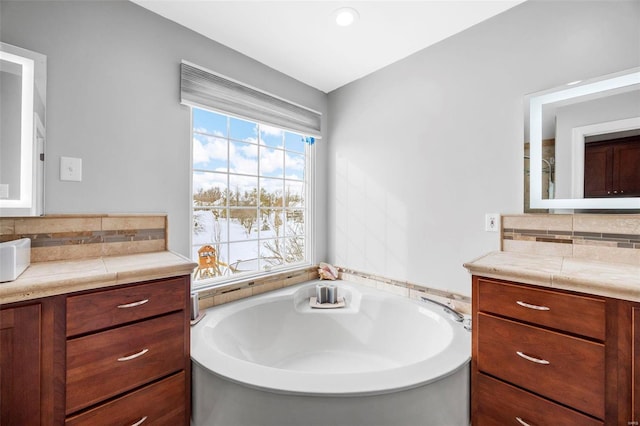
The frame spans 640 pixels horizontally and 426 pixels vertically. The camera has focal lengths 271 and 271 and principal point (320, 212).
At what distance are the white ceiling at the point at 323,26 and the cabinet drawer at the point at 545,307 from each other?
5.22ft

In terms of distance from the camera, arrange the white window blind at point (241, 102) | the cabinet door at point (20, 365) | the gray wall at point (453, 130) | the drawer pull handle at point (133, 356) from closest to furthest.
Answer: the cabinet door at point (20, 365) < the drawer pull handle at point (133, 356) < the gray wall at point (453, 130) < the white window blind at point (241, 102)

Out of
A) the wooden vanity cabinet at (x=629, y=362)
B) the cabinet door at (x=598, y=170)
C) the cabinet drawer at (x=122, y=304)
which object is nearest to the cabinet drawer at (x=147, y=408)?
the cabinet drawer at (x=122, y=304)

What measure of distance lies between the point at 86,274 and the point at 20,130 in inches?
31.0

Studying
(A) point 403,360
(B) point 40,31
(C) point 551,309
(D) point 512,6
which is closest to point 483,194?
(C) point 551,309

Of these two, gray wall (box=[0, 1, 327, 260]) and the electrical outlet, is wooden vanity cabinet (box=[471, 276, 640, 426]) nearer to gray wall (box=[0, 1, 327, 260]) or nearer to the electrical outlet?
the electrical outlet

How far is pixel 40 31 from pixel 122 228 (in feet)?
3.36

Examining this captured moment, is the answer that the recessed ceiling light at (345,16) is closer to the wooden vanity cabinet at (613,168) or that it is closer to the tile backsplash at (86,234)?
the wooden vanity cabinet at (613,168)

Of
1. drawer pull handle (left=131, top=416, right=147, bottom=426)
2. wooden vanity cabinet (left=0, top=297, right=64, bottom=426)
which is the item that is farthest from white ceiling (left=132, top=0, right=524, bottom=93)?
drawer pull handle (left=131, top=416, right=147, bottom=426)

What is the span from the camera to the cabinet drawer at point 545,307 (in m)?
1.00

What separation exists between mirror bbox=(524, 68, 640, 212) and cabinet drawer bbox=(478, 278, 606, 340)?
0.64 m

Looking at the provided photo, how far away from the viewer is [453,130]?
186cm

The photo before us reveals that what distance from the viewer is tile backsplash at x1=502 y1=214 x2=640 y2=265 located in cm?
130

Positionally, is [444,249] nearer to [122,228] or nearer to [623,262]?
[623,262]

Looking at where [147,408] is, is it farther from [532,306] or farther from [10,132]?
[532,306]
